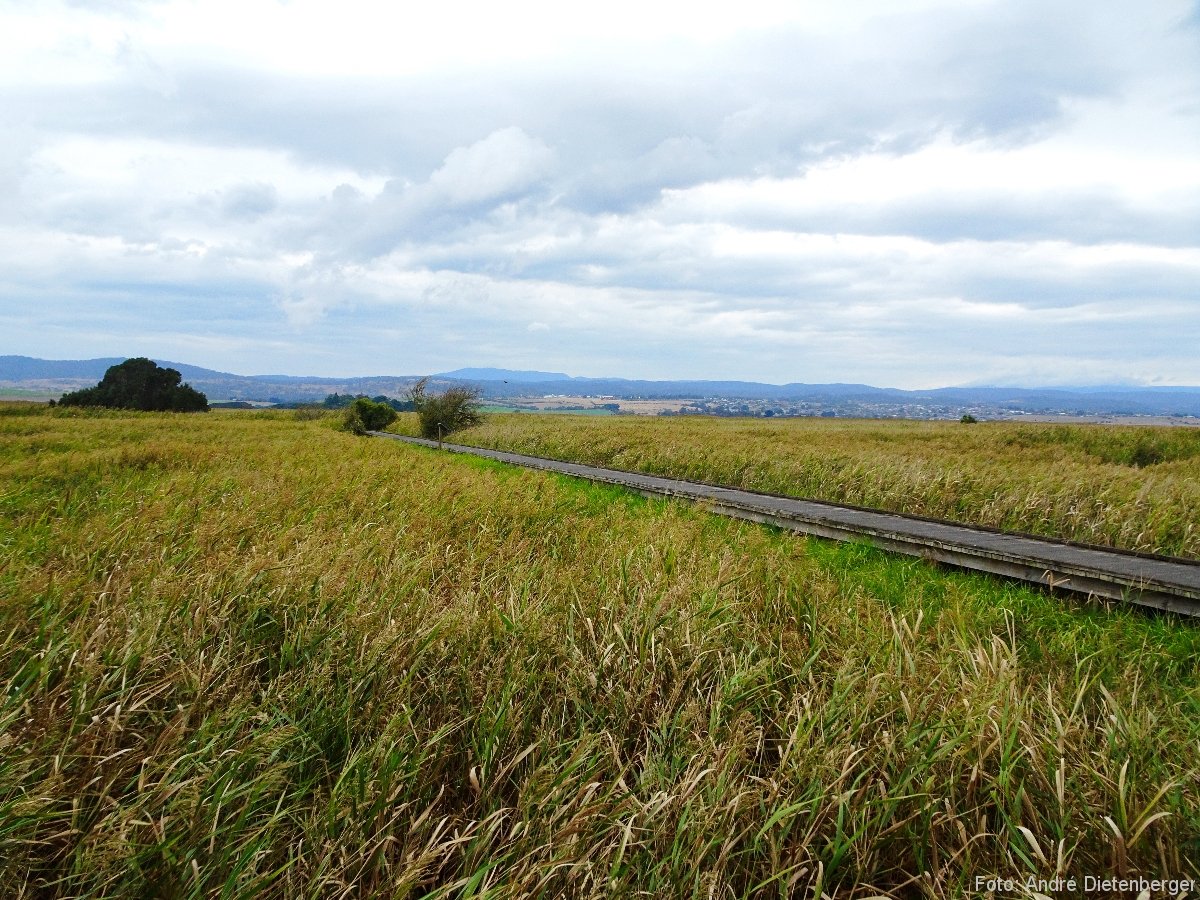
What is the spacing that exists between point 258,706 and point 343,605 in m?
1.32

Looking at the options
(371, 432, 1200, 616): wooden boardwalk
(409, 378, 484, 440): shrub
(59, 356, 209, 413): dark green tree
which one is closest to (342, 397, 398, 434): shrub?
(409, 378, 484, 440): shrub

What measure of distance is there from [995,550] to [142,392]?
78.6m

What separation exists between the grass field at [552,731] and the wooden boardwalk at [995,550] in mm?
406

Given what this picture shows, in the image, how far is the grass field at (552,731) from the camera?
110 inches

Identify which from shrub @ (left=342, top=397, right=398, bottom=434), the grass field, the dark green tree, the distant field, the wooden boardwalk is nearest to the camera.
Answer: the grass field

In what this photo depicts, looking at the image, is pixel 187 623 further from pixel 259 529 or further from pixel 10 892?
pixel 259 529

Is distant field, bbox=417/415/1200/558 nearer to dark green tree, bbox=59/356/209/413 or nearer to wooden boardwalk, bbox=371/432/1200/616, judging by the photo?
wooden boardwalk, bbox=371/432/1200/616

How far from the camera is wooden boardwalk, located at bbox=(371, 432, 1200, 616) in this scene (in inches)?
261

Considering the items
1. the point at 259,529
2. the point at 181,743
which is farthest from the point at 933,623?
the point at 259,529

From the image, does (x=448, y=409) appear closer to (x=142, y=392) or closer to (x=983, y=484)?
(x=983, y=484)

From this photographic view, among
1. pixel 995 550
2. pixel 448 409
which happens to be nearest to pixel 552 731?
pixel 995 550

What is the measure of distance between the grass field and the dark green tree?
7233cm

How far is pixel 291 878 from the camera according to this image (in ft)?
8.76

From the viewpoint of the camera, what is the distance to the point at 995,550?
8102mm
